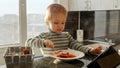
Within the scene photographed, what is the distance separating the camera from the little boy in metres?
1.22

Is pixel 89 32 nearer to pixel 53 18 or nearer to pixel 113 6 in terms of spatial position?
pixel 113 6

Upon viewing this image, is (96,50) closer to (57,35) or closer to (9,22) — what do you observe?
(57,35)

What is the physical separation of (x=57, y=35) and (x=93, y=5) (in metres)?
0.97

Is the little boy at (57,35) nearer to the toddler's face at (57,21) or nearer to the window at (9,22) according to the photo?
the toddler's face at (57,21)

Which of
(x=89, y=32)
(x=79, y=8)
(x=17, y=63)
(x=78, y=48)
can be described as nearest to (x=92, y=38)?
(x=89, y=32)

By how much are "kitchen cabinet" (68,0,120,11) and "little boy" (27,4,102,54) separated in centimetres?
82

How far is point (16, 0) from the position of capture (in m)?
2.37

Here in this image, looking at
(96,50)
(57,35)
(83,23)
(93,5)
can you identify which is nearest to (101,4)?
(93,5)

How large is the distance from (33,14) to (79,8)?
0.61 metres

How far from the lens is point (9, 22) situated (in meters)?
2.37

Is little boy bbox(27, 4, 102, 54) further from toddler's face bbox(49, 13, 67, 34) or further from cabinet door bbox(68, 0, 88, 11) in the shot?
cabinet door bbox(68, 0, 88, 11)

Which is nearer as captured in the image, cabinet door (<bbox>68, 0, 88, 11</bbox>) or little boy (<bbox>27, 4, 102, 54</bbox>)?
little boy (<bbox>27, 4, 102, 54</bbox>)

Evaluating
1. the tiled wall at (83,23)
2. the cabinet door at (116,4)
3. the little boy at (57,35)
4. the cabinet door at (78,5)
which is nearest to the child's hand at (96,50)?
the little boy at (57,35)

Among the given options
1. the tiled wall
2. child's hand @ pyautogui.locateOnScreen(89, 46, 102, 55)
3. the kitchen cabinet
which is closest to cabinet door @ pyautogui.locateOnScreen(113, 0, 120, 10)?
the kitchen cabinet
